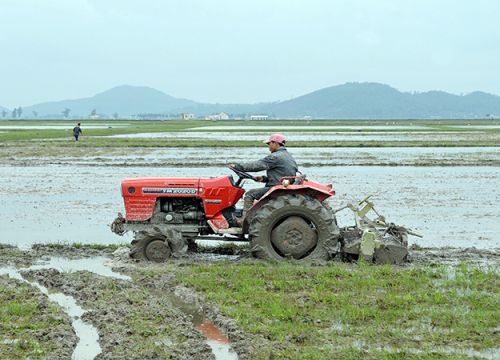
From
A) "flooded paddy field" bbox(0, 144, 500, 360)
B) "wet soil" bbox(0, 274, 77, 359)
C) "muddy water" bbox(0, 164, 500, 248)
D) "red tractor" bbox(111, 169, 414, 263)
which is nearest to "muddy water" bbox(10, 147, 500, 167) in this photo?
"muddy water" bbox(0, 164, 500, 248)

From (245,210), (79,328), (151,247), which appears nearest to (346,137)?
(245,210)

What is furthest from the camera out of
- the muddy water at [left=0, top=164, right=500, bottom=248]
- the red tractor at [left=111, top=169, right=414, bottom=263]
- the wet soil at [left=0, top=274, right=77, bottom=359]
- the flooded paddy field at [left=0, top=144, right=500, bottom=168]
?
the flooded paddy field at [left=0, top=144, right=500, bottom=168]

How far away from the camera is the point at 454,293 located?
850 cm

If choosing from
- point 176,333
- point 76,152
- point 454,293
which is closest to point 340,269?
point 454,293

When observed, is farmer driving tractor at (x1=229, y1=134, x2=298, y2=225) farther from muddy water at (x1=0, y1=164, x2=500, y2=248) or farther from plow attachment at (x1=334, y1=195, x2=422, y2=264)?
muddy water at (x1=0, y1=164, x2=500, y2=248)

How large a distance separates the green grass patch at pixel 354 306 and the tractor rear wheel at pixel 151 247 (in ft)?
2.18

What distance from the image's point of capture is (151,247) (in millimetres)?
10695

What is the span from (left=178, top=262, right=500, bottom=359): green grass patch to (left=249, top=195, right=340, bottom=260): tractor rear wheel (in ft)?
1.15

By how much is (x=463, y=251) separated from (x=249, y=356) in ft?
20.3

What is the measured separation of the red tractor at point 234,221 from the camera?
10.4 meters

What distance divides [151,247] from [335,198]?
8858mm

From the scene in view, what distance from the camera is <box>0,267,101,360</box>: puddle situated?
6.67m

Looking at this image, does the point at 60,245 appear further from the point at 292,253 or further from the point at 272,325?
the point at 272,325

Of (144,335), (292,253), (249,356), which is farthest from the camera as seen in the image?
(292,253)
